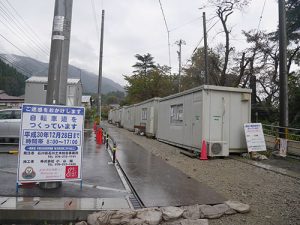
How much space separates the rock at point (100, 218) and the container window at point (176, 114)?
10077mm

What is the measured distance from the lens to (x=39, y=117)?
18.5 feet

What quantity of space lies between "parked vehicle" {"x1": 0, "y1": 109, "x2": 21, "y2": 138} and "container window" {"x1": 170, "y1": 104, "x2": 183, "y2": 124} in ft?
24.4

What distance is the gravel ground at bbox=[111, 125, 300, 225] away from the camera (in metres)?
5.04

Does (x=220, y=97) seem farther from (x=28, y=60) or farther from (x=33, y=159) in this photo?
Answer: (x=28, y=60)

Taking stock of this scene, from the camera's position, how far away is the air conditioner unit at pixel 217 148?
37.1 ft

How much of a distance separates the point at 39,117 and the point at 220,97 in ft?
26.2

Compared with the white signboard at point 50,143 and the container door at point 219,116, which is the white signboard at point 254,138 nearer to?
the container door at point 219,116

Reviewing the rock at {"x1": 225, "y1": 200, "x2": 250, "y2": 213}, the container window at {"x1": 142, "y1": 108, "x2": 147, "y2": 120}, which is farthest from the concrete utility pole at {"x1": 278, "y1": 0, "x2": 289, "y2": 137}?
the container window at {"x1": 142, "y1": 108, "x2": 147, "y2": 120}

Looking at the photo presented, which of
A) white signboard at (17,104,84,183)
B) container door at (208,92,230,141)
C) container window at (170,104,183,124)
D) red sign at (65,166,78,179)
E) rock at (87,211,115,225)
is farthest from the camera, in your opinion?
container window at (170,104,183,124)

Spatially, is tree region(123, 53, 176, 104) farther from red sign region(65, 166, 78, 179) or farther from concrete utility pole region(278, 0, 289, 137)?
red sign region(65, 166, 78, 179)

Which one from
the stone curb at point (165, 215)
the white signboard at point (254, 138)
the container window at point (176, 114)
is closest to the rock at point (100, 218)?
the stone curb at point (165, 215)

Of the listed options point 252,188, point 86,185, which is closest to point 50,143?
point 86,185

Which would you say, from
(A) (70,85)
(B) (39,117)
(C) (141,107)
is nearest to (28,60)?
(A) (70,85)

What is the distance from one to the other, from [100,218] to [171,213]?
1.13m
